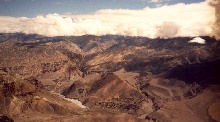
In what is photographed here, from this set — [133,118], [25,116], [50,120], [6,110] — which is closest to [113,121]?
[133,118]

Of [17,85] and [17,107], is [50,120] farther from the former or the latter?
[17,85]

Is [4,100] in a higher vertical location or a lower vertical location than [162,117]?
higher

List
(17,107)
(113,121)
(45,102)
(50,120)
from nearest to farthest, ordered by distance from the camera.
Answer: (50,120) → (113,121) → (17,107) → (45,102)

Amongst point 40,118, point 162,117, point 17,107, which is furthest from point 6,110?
point 162,117

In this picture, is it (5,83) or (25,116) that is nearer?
(25,116)

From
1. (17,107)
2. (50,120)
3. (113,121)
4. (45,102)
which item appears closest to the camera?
(50,120)

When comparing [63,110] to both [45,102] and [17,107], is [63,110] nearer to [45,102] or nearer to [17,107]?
[45,102]

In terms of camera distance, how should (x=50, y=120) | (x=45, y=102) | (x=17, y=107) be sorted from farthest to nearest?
1. (x=45, y=102)
2. (x=17, y=107)
3. (x=50, y=120)

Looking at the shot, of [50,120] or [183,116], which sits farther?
[183,116]

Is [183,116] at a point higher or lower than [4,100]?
lower
